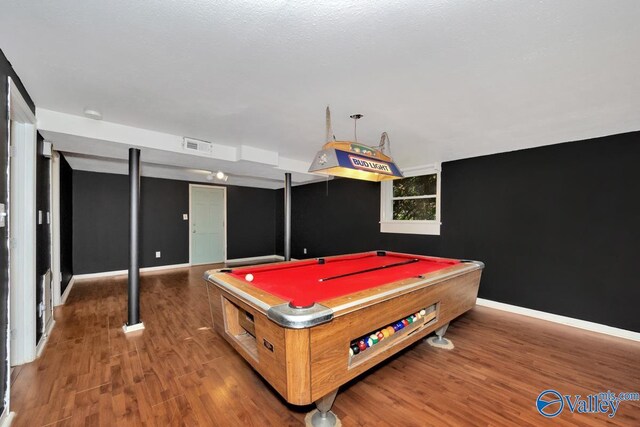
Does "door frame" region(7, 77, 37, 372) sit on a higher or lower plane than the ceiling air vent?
lower

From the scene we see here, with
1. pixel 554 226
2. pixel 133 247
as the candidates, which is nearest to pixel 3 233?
pixel 133 247

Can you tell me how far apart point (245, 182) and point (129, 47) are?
5.45 m

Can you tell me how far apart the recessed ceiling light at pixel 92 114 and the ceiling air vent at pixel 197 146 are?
82cm

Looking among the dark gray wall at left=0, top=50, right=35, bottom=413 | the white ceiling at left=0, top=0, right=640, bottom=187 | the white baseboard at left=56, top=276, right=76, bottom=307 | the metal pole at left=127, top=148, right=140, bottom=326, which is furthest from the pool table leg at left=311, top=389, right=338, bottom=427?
the white baseboard at left=56, top=276, right=76, bottom=307

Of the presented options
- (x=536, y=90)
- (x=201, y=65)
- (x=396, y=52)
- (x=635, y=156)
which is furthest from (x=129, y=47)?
(x=635, y=156)

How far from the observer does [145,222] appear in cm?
583

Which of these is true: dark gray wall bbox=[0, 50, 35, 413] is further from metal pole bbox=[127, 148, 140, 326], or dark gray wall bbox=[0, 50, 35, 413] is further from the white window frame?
the white window frame

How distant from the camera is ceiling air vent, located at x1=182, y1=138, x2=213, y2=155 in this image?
3.20 m

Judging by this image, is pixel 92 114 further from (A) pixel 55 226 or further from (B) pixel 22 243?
(A) pixel 55 226

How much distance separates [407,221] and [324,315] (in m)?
3.65

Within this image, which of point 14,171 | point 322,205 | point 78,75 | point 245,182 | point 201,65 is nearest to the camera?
point 201,65

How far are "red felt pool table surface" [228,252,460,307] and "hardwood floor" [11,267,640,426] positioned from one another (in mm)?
710

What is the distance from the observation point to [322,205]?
6387 mm

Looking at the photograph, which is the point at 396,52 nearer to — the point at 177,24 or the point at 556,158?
the point at 177,24
